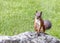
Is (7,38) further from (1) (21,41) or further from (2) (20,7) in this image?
(2) (20,7)

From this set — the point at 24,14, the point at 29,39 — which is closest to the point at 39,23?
the point at 29,39

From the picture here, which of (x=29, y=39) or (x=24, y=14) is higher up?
(x=24, y=14)

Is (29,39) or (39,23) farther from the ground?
(39,23)

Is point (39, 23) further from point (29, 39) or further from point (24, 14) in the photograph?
point (24, 14)

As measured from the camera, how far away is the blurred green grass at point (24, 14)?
8727 millimetres

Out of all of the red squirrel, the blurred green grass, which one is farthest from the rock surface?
the blurred green grass

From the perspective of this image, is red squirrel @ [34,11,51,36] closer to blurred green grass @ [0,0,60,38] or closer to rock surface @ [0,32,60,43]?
rock surface @ [0,32,60,43]

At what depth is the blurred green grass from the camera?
344 inches

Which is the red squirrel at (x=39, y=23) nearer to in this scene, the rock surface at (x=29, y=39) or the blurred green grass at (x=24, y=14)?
the rock surface at (x=29, y=39)

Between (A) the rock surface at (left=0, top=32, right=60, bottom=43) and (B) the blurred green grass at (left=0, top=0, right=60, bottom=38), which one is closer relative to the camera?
(A) the rock surface at (left=0, top=32, right=60, bottom=43)

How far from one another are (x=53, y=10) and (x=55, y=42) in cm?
457

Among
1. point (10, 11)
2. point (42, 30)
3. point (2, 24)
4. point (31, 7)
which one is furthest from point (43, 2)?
point (42, 30)

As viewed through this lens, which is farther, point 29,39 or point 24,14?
point 24,14

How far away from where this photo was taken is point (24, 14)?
960 cm
